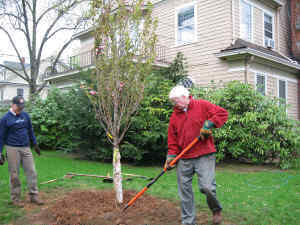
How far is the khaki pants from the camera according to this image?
499cm

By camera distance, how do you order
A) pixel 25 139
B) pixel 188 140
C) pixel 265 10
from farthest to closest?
1. pixel 265 10
2. pixel 25 139
3. pixel 188 140

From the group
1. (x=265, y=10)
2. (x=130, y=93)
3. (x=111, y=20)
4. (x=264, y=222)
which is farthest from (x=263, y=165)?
(x=265, y=10)

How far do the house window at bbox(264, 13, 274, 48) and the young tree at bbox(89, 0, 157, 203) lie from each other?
1113 centimetres

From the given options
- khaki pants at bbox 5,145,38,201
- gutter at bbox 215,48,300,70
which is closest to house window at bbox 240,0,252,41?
gutter at bbox 215,48,300,70

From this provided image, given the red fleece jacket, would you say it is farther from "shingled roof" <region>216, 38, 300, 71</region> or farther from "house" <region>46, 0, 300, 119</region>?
"shingled roof" <region>216, 38, 300, 71</region>

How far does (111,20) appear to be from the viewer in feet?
15.0

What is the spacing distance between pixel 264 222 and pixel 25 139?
402cm

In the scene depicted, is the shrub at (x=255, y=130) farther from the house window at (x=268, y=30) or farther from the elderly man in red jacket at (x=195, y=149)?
the house window at (x=268, y=30)

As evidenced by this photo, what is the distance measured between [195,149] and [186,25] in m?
11.6

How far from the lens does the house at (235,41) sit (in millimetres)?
12383

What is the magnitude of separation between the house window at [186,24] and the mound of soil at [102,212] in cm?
1061

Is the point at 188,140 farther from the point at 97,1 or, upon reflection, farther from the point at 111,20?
the point at 97,1

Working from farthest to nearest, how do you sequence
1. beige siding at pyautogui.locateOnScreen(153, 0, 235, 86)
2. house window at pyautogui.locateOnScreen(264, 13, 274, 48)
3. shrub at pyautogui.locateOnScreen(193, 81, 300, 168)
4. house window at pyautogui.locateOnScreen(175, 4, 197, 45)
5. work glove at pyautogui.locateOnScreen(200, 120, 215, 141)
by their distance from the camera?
house window at pyautogui.locateOnScreen(264, 13, 274, 48) < house window at pyautogui.locateOnScreen(175, 4, 197, 45) < beige siding at pyautogui.locateOnScreen(153, 0, 235, 86) < shrub at pyautogui.locateOnScreen(193, 81, 300, 168) < work glove at pyautogui.locateOnScreen(200, 120, 215, 141)

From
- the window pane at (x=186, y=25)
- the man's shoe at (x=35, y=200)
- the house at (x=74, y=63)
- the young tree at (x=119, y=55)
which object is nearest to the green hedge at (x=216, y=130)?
the young tree at (x=119, y=55)
